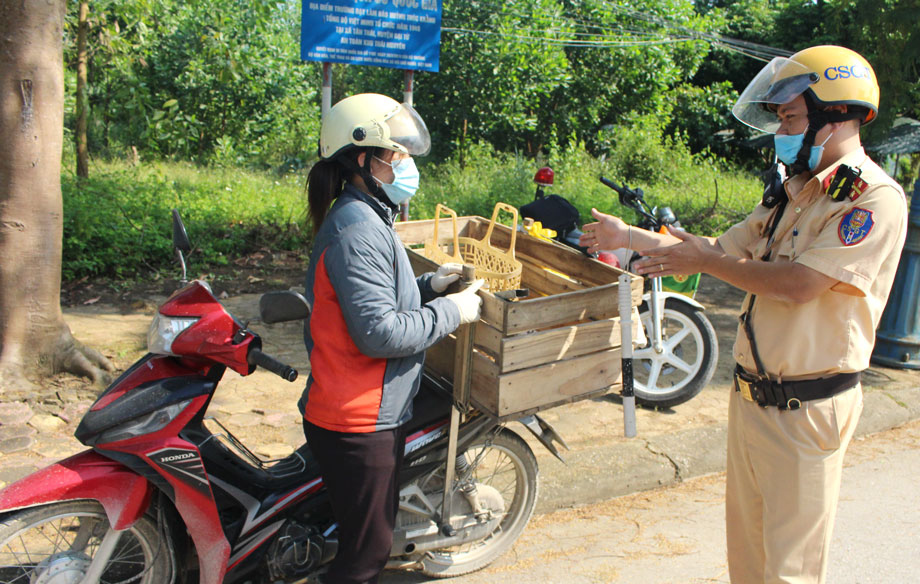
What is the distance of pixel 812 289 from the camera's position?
2.23 meters

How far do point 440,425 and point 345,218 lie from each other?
1.00 metres

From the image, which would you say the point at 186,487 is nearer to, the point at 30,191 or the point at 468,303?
the point at 468,303

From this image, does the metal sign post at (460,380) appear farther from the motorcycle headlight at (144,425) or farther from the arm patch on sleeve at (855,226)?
the arm patch on sleeve at (855,226)

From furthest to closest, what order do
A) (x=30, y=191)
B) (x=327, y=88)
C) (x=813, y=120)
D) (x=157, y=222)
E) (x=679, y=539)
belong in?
(x=157, y=222) → (x=327, y=88) → (x=30, y=191) → (x=679, y=539) → (x=813, y=120)

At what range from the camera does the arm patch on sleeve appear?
220 centimetres

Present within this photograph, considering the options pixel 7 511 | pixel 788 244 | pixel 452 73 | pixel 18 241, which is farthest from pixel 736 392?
pixel 452 73

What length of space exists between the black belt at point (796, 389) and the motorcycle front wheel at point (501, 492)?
3.52 feet

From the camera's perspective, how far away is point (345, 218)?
229 centimetres

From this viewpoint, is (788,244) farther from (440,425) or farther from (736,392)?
(440,425)

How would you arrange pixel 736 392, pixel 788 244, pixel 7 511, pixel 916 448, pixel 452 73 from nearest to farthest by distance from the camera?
1. pixel 7 511
2. pixel 788 244
3. pixel 736 392
4. pixel 916 448
5. pixel 452 73

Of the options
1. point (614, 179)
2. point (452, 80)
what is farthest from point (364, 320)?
point (452, 80)

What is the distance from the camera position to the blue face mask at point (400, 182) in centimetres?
246

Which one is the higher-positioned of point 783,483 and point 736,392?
point 736,392

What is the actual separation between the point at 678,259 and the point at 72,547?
87.1 inches
